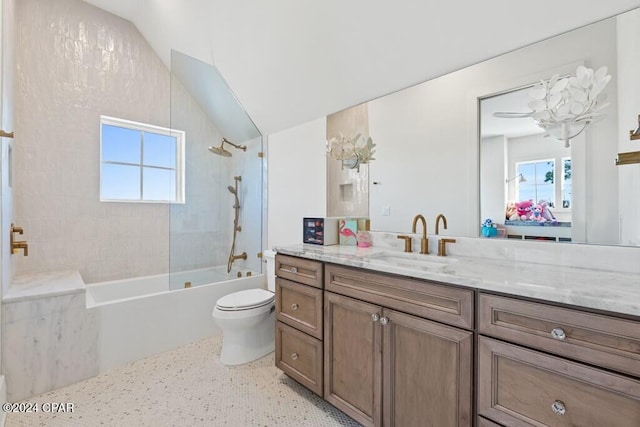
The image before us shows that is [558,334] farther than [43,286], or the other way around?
[43,286]

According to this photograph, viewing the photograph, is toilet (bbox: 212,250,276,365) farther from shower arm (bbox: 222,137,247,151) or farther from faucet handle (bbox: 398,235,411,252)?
shower arm (bbox: 222,137,247,151)

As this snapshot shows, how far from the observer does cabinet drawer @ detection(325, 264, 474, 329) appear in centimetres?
104

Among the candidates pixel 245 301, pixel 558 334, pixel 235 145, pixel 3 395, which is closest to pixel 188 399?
pixel 245 301

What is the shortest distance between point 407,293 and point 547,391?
51 centimetres

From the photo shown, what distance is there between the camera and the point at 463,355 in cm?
103

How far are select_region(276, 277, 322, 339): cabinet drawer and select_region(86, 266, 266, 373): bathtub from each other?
1.08 meters

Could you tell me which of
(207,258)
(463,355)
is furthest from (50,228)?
(463,355)

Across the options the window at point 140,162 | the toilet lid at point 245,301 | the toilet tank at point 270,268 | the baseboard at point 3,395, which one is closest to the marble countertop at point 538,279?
the toilet lid at point 245,301

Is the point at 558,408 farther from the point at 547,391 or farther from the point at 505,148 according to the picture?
the point at 505,148

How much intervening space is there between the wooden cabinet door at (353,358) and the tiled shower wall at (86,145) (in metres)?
1.80

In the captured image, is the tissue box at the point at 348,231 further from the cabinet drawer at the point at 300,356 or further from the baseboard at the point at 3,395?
the baseboard at the point at 3,395

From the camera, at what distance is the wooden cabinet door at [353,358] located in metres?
1.30

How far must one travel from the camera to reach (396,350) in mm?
1232

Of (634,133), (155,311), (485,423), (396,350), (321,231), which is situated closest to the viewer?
(485,423)
